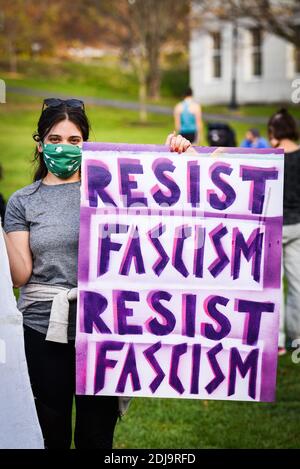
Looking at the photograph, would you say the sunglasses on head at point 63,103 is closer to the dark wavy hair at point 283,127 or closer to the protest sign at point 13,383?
the protest sign at point 13,383

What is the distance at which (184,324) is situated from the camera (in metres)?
3.62

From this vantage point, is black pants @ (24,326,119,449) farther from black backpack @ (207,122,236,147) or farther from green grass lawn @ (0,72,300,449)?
black backpack @ (207,122,236,147)

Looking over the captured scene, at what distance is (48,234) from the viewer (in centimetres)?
368

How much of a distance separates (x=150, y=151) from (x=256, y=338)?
0.88 meters

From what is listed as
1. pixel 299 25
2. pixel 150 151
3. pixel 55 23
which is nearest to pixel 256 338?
pixel 150 151

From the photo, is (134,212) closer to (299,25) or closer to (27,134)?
(27,134)

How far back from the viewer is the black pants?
3.76 meters

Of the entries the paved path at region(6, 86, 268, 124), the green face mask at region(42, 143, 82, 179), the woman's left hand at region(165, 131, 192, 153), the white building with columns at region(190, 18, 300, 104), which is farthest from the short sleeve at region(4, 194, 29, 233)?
the white building with columns at region(190, 18, 300, 104)

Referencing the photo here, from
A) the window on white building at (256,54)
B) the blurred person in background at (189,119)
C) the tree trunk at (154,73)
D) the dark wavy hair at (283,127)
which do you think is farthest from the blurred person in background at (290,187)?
the window on white building at (256,54)

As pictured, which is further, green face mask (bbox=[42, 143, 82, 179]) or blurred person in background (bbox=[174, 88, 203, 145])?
blurred person in background (bbox=[174, 88, 203, 145])

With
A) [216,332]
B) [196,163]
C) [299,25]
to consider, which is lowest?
[216,332]

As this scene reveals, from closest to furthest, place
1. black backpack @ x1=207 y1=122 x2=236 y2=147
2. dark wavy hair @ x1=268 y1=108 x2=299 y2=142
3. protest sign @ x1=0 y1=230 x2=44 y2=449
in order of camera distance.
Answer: protest sign @ x1=0 y1=230 x2=44 y2=449 → dark wavy hair @ x1=268 y1=108 x2=299 y2=142 → black backpack @ x1=207 y1=122 x2=236 y2=147

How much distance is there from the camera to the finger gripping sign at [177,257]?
3.60 meters

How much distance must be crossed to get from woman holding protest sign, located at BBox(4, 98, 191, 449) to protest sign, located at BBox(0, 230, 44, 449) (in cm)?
23
